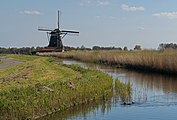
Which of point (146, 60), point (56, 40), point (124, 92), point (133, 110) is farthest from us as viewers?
point (56, 40)

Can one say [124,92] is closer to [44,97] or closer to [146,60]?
[44,97]

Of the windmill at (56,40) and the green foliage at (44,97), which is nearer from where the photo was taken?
the green foliage at (44,97)

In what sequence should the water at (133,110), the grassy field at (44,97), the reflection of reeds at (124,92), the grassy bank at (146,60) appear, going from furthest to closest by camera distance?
the grassy bank at (146,60)
the reflection of reeds at (124,92)
the water at (133,110)
the grassy field at (44,97)

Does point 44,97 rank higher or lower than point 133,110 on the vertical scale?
higher

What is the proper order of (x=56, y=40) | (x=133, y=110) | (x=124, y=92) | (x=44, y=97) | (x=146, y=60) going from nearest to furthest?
(x=44, y=97)
(x=133, y=110)
(x=124, y=92)
(x=146, y=60)
(x=56, y=40)

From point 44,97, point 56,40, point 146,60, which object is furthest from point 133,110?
point 56,40

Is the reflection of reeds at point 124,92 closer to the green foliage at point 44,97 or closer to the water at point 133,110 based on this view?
the water at point 133,110

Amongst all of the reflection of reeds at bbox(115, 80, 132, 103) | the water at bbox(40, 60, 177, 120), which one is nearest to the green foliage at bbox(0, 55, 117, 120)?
the water at bbox(40, 60, 177, 120)

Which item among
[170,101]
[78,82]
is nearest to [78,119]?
[78,82]

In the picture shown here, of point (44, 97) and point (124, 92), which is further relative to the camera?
point (124, 92)

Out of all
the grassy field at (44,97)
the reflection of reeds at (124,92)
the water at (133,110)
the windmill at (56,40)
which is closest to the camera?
the grassy field at (44,97)

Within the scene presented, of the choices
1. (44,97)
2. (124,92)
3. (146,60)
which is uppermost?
(146,60)

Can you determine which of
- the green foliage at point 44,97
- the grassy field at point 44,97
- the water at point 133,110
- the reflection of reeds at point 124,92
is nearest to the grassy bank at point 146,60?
the reflection of reeds at point 124,92

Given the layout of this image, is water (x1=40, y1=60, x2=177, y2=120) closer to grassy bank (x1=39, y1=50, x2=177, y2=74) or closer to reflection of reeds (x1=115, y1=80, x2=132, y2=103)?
reflection of reeds (x1=115, y1=80, x2=132, y2=103)
